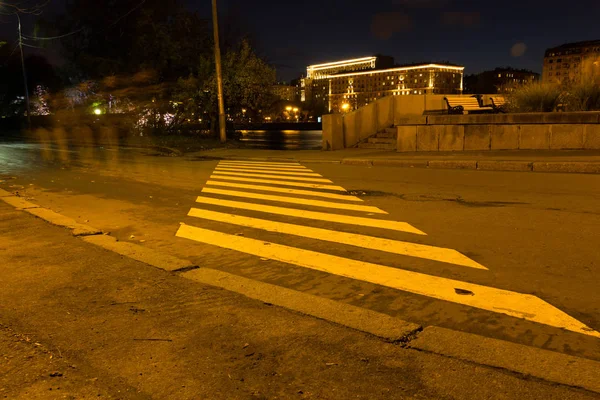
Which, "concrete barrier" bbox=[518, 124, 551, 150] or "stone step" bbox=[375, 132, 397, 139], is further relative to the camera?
"stone step" bbox=[375, 132, 397, 139]

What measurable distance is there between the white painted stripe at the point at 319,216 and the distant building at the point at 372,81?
420ft

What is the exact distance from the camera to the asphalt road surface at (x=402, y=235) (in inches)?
176

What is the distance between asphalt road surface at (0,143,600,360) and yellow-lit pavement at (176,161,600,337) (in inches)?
0.9

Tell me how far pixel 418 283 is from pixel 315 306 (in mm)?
1229

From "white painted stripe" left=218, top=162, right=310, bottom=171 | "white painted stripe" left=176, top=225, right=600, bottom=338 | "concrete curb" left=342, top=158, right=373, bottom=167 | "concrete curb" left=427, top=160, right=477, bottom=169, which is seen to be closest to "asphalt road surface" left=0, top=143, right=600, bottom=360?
"white painted stripe" left=176, top=225, right=600, bottom=338

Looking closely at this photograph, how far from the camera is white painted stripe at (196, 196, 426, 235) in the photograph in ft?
24.8

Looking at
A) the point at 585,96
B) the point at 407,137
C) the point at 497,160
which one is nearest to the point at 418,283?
the point at 497,160

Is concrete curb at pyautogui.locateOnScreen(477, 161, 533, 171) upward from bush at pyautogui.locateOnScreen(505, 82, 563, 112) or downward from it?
downward

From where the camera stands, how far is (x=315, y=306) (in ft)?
14.7

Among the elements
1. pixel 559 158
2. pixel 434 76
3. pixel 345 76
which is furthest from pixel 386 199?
pixel 345 76

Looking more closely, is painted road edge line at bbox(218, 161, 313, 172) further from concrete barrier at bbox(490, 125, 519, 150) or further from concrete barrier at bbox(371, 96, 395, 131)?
concrete barrier at bbox(371, 96, 395, 131)

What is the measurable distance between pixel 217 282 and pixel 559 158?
38.1ft

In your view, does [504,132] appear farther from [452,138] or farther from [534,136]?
[452,138]

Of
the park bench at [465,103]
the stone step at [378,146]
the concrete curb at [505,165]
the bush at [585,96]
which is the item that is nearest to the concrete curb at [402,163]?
the concrete curb at [505,165]
